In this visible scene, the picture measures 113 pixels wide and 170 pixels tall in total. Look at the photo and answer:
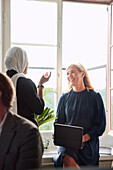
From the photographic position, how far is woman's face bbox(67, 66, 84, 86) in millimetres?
2863

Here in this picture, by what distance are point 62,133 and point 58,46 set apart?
1255 mm

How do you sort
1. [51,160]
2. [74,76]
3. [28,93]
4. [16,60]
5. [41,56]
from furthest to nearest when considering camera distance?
[41,56]
[51,160]
[74,76]
[16,60]
[28,93]

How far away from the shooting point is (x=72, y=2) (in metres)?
3.65

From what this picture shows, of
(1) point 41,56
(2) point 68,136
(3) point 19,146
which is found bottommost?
(2) point 68,136

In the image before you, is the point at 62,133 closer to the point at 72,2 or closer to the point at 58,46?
the point at 58,46

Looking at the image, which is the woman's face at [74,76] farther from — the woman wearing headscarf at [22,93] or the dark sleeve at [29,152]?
the dark sleeve at [29,152]

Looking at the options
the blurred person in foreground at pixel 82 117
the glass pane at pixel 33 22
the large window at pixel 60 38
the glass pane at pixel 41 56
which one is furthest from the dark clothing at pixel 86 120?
the glass pane at pixel 33 22

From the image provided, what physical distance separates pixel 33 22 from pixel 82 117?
4.94 feet

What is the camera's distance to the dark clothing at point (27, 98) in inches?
84.0

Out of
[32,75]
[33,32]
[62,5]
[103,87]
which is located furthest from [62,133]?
[62,5]

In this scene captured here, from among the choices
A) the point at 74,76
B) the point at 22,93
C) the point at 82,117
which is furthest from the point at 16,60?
the point at 82,117

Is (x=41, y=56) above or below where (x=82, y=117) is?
above

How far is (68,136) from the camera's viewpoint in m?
2.72

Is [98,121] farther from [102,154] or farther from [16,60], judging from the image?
[16,60]
